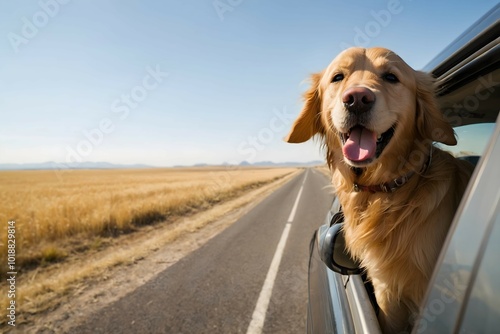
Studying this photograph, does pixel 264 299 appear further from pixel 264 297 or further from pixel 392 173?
pixel 392 173

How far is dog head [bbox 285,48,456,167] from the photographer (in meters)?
1.83

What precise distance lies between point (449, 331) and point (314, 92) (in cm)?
221

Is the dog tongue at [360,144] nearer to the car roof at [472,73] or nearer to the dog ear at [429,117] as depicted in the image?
the dog ear at [429,117]

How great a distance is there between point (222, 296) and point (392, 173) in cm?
332

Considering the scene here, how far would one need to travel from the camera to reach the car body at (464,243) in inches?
30.5

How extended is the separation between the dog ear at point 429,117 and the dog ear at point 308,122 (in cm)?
84

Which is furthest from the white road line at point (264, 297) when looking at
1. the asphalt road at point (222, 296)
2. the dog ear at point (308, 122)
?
the dog ear at point (308, 122)

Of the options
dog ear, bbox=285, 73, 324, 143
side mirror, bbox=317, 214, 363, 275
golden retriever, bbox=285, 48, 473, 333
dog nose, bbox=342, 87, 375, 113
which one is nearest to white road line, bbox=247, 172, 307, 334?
side mirror, bbox=317, 214, 363, 275

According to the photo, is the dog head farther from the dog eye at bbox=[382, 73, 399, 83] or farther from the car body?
the car body

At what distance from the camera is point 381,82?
2016mm

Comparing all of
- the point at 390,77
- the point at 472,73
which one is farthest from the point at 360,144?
the point at 472,73

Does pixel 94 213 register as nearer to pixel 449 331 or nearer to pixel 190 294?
pixel 190 294

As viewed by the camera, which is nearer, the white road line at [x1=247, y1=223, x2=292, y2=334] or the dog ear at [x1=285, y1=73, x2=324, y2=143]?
the dog ear at [x1=285, y1=73, x2=324, y2=143]

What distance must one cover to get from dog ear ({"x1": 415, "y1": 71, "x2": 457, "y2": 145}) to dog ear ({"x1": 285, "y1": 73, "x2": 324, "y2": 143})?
0.84 m
